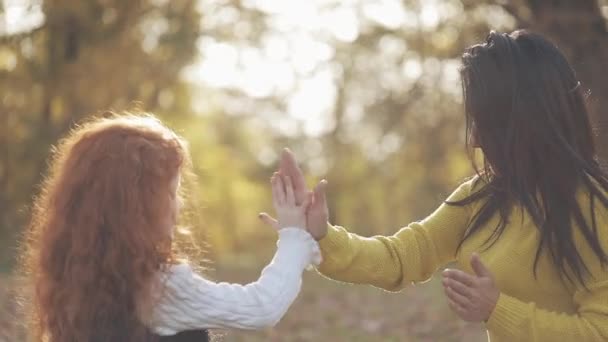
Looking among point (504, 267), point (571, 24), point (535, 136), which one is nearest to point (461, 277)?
point (504, 267)

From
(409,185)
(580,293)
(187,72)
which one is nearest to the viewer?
(580,293)

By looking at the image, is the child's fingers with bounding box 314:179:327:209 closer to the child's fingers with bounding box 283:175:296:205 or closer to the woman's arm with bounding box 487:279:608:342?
the child's fingers with bounding box 283:175:296:205

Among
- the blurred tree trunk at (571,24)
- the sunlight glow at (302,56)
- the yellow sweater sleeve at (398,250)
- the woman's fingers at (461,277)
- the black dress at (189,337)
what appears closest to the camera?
the woman's fingers at (461,277)

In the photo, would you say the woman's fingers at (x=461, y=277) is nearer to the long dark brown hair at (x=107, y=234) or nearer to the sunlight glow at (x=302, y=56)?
the long dark brown hair at (x=107, y=234)

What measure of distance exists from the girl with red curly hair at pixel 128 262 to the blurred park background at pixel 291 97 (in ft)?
1.89

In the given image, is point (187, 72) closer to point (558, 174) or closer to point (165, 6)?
point (165, 6)

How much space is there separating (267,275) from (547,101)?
3.08 feet

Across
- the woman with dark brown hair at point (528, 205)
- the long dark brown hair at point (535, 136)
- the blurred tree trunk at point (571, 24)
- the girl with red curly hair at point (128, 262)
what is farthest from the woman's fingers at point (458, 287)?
the blurred tree trunk at point (571, 24)

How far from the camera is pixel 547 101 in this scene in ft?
9.43

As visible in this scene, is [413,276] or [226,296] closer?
[226,296]

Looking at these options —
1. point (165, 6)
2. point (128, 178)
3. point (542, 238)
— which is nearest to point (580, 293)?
point (542, 238)

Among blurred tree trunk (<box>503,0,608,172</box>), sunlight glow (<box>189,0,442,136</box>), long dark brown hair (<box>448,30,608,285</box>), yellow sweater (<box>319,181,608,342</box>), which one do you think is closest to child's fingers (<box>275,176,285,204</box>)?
yellow sweater (<box>319,181,608,342</box>)

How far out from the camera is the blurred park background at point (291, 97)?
9.05 metres

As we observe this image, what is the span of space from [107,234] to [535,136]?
4.08 ft
